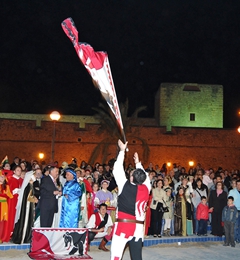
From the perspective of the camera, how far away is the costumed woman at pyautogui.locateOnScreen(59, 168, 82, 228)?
865 cm

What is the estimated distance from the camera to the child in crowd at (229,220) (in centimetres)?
1052

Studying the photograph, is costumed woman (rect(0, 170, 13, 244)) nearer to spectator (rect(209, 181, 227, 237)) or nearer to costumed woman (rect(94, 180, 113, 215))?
costumed woman (rect(94, 180, 113, 215))

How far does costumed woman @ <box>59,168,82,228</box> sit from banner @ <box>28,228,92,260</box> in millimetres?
893

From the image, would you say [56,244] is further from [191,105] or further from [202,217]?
[191,105]

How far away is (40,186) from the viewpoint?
8.70 meters

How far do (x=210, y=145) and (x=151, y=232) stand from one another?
21.7 meters

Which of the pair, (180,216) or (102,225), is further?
(180,216)

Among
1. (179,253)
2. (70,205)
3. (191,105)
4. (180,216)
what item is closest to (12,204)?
(70,205)

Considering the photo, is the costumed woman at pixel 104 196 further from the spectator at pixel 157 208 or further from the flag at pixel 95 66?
the flag at pixel 95 66

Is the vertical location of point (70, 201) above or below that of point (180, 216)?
above

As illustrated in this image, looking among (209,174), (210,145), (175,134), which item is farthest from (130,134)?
(209,174)

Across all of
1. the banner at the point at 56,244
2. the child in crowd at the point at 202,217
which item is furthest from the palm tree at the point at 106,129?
the banner at the point at 56,244

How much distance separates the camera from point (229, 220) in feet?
34.9

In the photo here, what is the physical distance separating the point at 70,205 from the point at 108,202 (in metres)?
1.69
